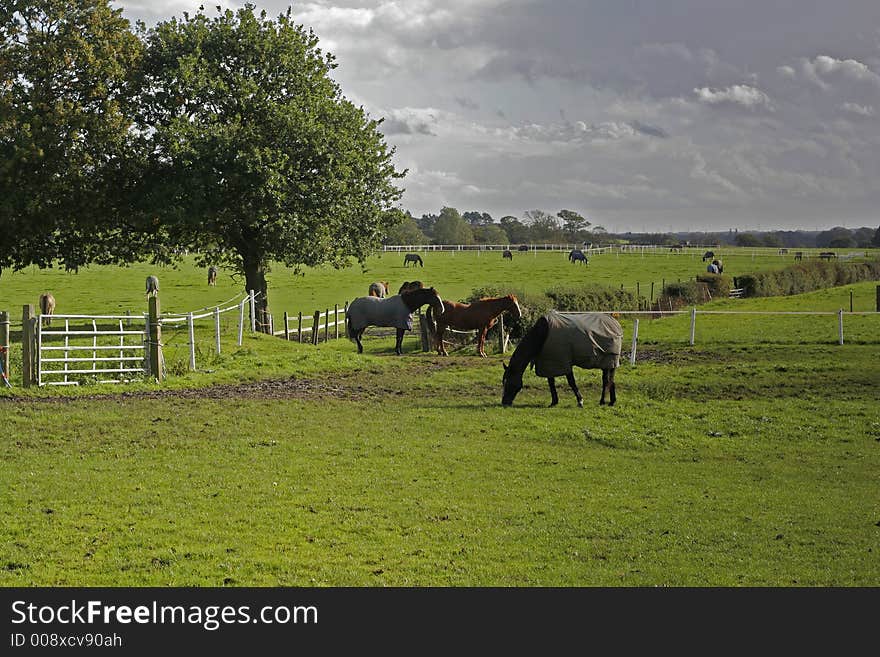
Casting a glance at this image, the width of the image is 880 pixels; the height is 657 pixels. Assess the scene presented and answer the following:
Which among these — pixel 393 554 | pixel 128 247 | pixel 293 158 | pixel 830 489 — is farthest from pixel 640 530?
pixel 128 247

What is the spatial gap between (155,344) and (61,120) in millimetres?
11143

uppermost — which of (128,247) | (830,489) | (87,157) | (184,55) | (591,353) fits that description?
(184,55)

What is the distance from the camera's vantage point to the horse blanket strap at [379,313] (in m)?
28.7

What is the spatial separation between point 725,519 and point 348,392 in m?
11.3

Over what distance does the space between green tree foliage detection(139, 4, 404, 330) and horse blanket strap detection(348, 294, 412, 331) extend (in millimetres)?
3150

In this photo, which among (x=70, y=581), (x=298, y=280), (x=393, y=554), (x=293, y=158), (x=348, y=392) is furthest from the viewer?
(x=298, y=280)

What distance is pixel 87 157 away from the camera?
92.4ft

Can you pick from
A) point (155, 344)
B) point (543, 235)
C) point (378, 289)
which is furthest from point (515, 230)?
point (155, 344)

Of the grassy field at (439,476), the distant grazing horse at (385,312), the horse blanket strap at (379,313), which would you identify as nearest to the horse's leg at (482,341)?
the grassy field at (439,476)

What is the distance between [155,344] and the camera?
20578 mm

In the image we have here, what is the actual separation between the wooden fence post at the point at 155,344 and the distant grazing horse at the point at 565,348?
25.4ft

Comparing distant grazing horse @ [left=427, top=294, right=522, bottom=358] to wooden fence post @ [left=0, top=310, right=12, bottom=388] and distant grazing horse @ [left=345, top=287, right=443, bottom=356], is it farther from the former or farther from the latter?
wooden fence post @ [left=0, top=310, right=12, bottom=388]

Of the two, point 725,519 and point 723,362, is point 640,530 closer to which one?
point 725,519

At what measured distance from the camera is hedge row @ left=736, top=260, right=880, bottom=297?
51969 mm
